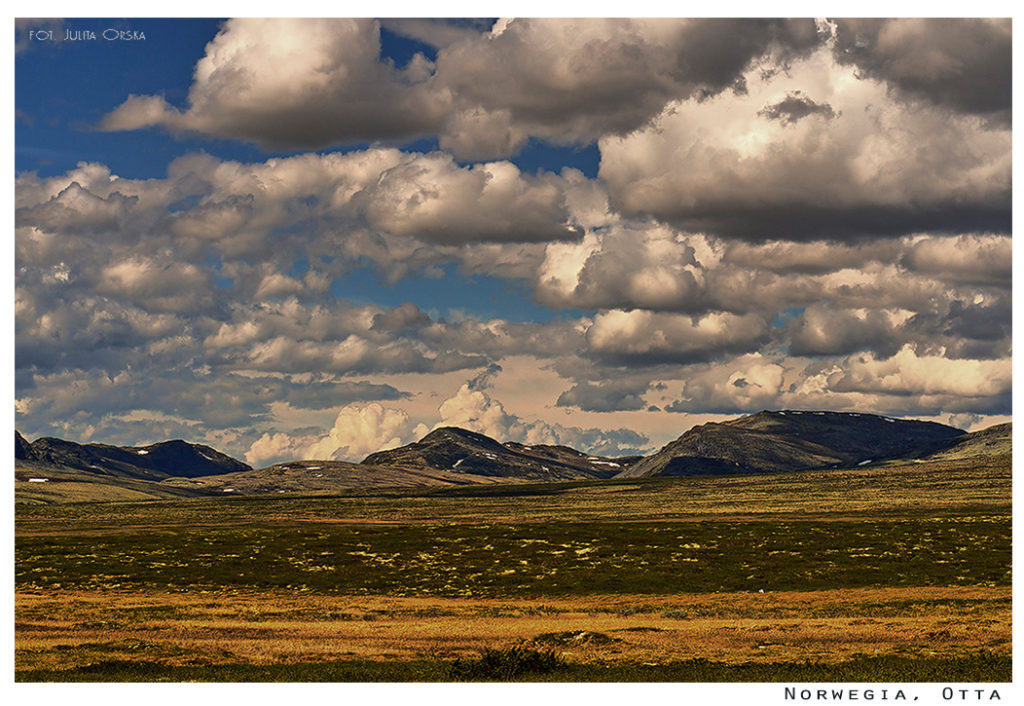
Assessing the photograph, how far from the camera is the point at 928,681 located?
37969 millimetres

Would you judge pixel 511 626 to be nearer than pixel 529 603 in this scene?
Yes

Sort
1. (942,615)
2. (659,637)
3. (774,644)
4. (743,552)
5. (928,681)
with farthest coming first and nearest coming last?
(743,552), (942,615), (659,637), (774,644), (928,681)

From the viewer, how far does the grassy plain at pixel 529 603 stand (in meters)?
46.4

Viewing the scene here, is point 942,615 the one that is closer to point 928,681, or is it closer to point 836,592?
point 836,592

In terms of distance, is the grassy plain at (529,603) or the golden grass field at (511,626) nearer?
the grassy plain at (529,603)

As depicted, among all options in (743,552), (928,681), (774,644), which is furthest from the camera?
(743,552)

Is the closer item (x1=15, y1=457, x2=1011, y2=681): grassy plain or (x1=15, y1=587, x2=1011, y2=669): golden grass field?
(x1=15, y1=457, x2=1011, y2=681): grassy plain

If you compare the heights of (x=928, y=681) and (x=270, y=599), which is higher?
(x=928, y=681)

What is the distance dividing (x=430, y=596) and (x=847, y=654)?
55.8 m

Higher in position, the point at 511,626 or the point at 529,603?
the point at 511,626

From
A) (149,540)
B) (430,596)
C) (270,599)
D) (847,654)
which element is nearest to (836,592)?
(430,596)

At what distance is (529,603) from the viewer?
9025cm

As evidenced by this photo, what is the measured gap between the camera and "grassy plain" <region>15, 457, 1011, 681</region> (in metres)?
46.4

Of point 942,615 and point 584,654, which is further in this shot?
point 942,615
